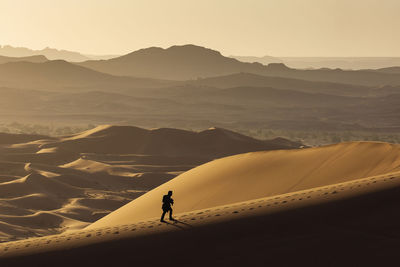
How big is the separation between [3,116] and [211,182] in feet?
324

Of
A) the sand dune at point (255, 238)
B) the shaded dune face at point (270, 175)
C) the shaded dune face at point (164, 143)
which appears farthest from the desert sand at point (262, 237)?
the shaded dune face at point (164, 143)

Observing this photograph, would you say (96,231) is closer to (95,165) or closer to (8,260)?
(8,260)

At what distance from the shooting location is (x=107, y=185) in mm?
36562

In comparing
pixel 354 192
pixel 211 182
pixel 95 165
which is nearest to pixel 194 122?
pixel 95 165

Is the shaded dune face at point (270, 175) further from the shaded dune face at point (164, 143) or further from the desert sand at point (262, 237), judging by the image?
the shaded dune face at point (164, 143)

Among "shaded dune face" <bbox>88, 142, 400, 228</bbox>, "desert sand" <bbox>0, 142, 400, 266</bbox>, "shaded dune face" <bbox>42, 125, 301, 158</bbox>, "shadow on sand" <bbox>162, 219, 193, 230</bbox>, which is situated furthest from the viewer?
"shaded dune face" <bbox>42, 125, 301, 158</bbox>

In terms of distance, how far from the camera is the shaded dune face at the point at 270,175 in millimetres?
16438

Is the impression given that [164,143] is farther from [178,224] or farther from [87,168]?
[178,224]

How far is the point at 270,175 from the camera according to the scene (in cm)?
1811

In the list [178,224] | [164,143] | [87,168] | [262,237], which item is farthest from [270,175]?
[164,143]

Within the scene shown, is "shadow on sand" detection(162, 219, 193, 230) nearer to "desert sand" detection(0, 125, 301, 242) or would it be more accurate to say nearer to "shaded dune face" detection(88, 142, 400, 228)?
"shaded dune face" detection(88, 142, 400, 228)

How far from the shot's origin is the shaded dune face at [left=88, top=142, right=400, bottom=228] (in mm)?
16438

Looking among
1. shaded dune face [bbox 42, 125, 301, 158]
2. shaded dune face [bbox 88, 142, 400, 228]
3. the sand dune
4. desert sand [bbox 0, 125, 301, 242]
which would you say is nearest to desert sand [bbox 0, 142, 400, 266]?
the sand dune

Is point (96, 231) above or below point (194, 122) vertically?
below
